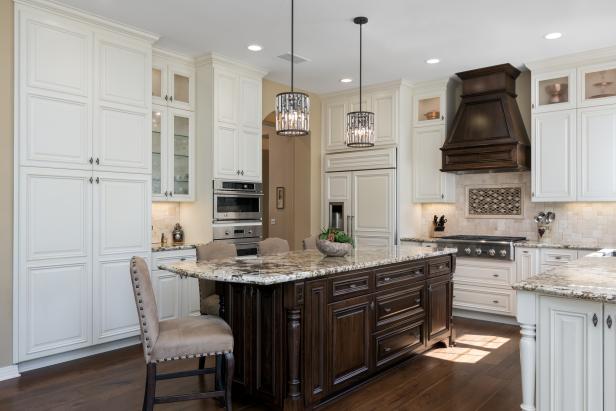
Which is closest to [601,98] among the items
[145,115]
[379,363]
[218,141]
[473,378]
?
[473,378]

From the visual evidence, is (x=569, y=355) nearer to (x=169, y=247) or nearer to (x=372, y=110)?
(x=169, y=247)

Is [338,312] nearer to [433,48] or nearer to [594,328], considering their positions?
[594,328]

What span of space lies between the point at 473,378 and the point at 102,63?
410 cm

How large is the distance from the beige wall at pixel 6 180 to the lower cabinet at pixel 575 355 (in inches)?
144

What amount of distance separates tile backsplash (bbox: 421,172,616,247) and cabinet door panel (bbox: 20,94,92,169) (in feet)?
14.5

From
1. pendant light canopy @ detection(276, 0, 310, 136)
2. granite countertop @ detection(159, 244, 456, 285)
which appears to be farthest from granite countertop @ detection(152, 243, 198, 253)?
pendant light canopy @ detection(276, 0, 310, 136)

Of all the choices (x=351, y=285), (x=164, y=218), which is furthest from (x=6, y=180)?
(x=351, y=285)

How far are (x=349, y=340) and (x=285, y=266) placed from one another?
688 mm

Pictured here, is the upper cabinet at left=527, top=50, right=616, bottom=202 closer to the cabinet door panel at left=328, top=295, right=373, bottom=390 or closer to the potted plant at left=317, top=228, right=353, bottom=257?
the potted plant at left=317, top=228, right=353, bottom=257

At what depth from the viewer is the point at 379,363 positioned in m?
3.41

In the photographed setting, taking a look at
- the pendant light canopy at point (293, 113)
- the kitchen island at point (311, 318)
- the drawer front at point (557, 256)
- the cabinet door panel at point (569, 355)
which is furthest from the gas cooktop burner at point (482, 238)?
the cabinet door panel at point (569, 355)

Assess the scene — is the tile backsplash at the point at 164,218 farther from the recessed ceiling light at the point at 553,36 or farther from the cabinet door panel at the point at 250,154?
the recessed ceiling light at the point at 553,36

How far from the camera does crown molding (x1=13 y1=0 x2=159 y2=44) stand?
367 centimetres

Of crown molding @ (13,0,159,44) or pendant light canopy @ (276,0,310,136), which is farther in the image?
crown molding @ (13,0,159,44)
